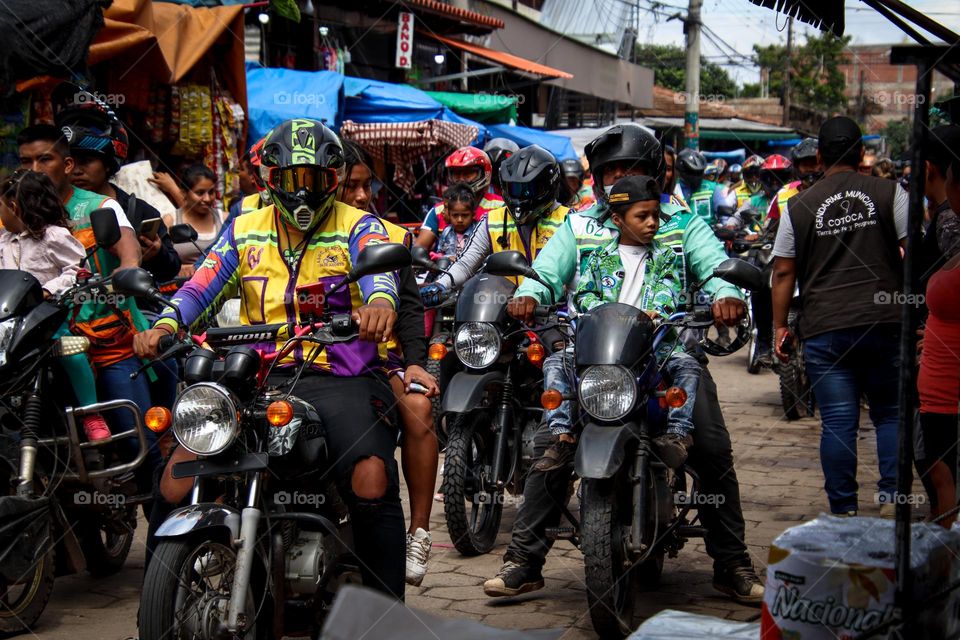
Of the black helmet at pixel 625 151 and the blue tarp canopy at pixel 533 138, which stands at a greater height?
the blue tarp canopy at pixel 533 138

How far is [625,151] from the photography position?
5.46m

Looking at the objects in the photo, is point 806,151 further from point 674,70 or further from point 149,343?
point 674,70

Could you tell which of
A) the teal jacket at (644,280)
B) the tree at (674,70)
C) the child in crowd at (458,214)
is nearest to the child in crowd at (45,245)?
the teal jacket at (644,280)

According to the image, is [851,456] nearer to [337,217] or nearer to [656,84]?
[337,217]

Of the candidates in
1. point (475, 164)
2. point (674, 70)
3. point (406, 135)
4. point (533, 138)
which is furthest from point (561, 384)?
point (674, 70)

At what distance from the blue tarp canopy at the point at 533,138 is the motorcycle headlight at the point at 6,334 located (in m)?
14.2

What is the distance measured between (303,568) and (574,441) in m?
1.39

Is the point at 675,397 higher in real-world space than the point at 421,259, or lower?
lower

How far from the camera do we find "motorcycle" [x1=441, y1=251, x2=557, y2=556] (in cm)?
597

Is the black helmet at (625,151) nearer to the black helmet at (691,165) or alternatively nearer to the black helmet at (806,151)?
the black helmet at (806,151)

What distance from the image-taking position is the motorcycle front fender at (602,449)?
4305mm

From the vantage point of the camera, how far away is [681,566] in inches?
232

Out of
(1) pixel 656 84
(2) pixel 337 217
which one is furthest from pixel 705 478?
(1) pixel 656 84

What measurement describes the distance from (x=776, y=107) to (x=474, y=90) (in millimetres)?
32837
